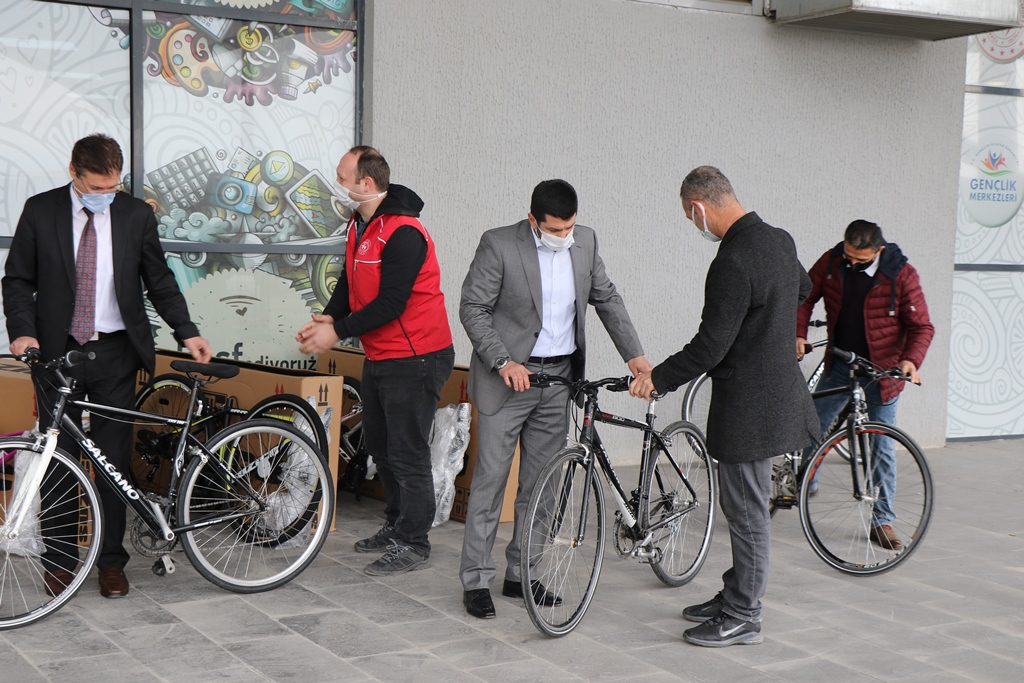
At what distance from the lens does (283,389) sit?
19.3 ft

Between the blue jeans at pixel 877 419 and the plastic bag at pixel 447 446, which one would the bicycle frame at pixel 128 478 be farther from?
the blue jeans at pixel 877 419

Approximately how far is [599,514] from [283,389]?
6.83 feet

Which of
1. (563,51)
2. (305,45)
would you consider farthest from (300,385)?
(563,51)

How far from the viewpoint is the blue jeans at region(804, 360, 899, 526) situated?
224 inches

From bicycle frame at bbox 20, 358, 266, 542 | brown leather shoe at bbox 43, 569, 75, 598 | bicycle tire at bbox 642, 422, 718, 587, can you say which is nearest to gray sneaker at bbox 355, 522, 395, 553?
bicycle frame at bbox 20, 358, 266, 542

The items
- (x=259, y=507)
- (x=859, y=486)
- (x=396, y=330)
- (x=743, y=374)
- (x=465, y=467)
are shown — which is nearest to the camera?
(x=743, y=374)

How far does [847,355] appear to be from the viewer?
5715 mm

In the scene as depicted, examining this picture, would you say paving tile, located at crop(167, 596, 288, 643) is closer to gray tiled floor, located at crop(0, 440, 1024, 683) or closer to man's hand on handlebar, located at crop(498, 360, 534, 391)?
gray tiled floor, located at crop(0, 440, 1024, 683)

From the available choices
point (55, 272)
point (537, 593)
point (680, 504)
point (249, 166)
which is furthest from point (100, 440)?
point (249, 166)

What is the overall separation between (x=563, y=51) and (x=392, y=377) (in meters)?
3.36

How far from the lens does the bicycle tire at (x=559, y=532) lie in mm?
4414

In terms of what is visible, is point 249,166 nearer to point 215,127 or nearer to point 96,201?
point 215,127

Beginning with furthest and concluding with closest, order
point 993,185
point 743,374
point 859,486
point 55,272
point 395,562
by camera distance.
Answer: point 993,185
point 859,486
point 395,562
point 55,272
point 743,374

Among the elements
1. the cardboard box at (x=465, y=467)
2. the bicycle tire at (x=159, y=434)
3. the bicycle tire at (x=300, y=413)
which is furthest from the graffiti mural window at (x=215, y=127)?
the bicycle tire at (x=300, y=413)
